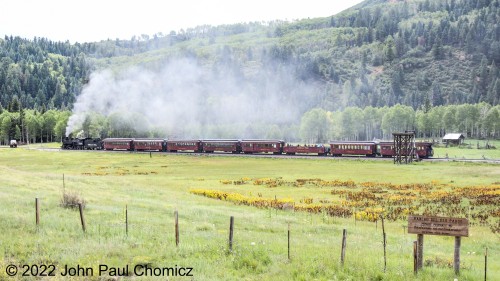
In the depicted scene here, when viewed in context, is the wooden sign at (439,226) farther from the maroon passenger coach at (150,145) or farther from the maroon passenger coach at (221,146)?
the maroon passenger coach at (150,145)

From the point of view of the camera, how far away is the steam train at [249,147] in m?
94.6

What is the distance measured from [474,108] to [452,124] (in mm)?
9472

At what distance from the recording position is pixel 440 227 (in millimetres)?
15680

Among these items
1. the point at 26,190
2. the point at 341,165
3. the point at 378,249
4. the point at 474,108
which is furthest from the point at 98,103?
the point at 378,249

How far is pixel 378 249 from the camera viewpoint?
20.8 meters

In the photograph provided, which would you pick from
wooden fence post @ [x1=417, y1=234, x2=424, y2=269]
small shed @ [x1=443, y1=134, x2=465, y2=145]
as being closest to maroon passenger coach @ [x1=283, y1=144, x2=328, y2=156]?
small shed @ [x1=443, y1=134, x2=465, y2=145]

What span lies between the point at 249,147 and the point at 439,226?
3704 inches

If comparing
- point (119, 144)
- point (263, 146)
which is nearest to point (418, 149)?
point (263, 146)

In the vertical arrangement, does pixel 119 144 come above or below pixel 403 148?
below

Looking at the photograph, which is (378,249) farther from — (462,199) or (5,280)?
(462,199)

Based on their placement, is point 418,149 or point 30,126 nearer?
point 418,149

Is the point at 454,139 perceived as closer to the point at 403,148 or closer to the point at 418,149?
the point at 418,149

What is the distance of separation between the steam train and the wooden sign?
7104 cm

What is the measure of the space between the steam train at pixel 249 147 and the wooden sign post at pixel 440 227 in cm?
7098
